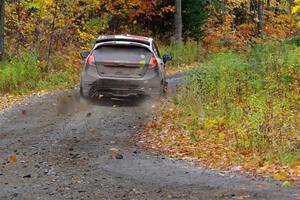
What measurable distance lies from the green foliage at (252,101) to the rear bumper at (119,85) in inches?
35.6

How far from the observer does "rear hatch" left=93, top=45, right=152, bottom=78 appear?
13.8 m

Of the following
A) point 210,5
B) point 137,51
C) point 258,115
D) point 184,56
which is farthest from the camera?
point 210,5

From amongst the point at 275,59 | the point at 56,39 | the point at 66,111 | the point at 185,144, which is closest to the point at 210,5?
the point at 56,39

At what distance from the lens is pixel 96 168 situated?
861 cm

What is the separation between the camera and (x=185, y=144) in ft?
34.5

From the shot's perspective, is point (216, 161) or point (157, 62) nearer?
point (216, 161)

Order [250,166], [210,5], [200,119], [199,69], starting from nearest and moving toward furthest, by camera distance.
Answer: [250,166] → [200,119] → [199,69] → [210,5]

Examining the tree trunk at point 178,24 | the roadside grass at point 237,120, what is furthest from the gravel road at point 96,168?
the tree trunk at point 178,24

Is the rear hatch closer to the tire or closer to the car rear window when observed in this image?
the car rear window

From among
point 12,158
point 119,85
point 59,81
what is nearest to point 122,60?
point 119,85

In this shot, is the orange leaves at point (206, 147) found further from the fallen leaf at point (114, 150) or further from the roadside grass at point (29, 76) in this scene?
the roadside grass at point (29, 76)

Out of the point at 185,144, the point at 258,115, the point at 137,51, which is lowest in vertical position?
the point at 185,144

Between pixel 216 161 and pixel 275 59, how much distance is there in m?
7.10

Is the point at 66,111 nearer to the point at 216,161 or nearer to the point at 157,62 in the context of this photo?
the point at 157,62
